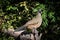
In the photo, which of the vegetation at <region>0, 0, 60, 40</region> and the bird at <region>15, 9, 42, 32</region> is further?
the vegetation at <region>0, 0, 60, 40</region>

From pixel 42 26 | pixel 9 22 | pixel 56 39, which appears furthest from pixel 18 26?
pixel 56 39

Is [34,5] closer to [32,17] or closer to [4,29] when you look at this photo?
[32,17]

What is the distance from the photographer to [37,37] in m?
4.62

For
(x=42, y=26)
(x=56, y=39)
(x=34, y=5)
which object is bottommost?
(x=56, y=39)

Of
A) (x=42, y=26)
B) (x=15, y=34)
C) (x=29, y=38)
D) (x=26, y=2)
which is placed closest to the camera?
(x=29, y=38)

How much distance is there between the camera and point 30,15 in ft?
18.4

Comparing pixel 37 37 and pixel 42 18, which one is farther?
pixel 42 18

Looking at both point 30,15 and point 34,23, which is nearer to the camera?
point 34,23

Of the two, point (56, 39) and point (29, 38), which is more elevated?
point (29, 38)

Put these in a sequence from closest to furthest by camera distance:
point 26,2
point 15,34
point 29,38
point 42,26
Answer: point 29,38 < point 15,34 < point 42,26 < point 26,2

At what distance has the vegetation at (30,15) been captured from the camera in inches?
213

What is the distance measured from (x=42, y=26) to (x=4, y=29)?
0.89m

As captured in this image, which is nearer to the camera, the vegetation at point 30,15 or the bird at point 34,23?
the bird at point 34,23

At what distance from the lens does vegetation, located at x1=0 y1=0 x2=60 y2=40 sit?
5422mm
